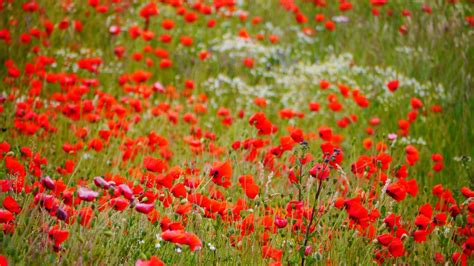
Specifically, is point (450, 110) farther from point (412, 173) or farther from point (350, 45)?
point (350, 45)

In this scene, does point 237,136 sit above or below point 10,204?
below

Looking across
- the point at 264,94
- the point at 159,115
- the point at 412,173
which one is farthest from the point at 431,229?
the point at 264,94

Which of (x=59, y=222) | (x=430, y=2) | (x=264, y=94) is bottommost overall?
(x=264, y=94)

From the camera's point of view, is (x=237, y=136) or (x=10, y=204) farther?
(x=237, y=136)

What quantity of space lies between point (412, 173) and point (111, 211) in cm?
277

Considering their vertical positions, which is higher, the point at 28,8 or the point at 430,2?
the point at 28,8

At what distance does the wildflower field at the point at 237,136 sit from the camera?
8.24ft

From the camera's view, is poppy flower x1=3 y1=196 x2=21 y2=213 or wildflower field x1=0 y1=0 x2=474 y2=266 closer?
poppy flower x1=3 y1=196 x2=21 y2=213

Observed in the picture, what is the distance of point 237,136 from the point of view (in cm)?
458

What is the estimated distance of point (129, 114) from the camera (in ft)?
15.9

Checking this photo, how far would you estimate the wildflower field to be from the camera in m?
2.51

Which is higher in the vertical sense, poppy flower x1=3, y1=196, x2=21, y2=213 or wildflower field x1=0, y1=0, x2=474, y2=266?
poppy flower x1=3, y1=196, x2=21, y2=213

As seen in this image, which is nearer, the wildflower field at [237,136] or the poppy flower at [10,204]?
the poppy flower at [10,204]

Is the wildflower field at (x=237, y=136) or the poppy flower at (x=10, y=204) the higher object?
the poppy flower at (x=10, y=204)
